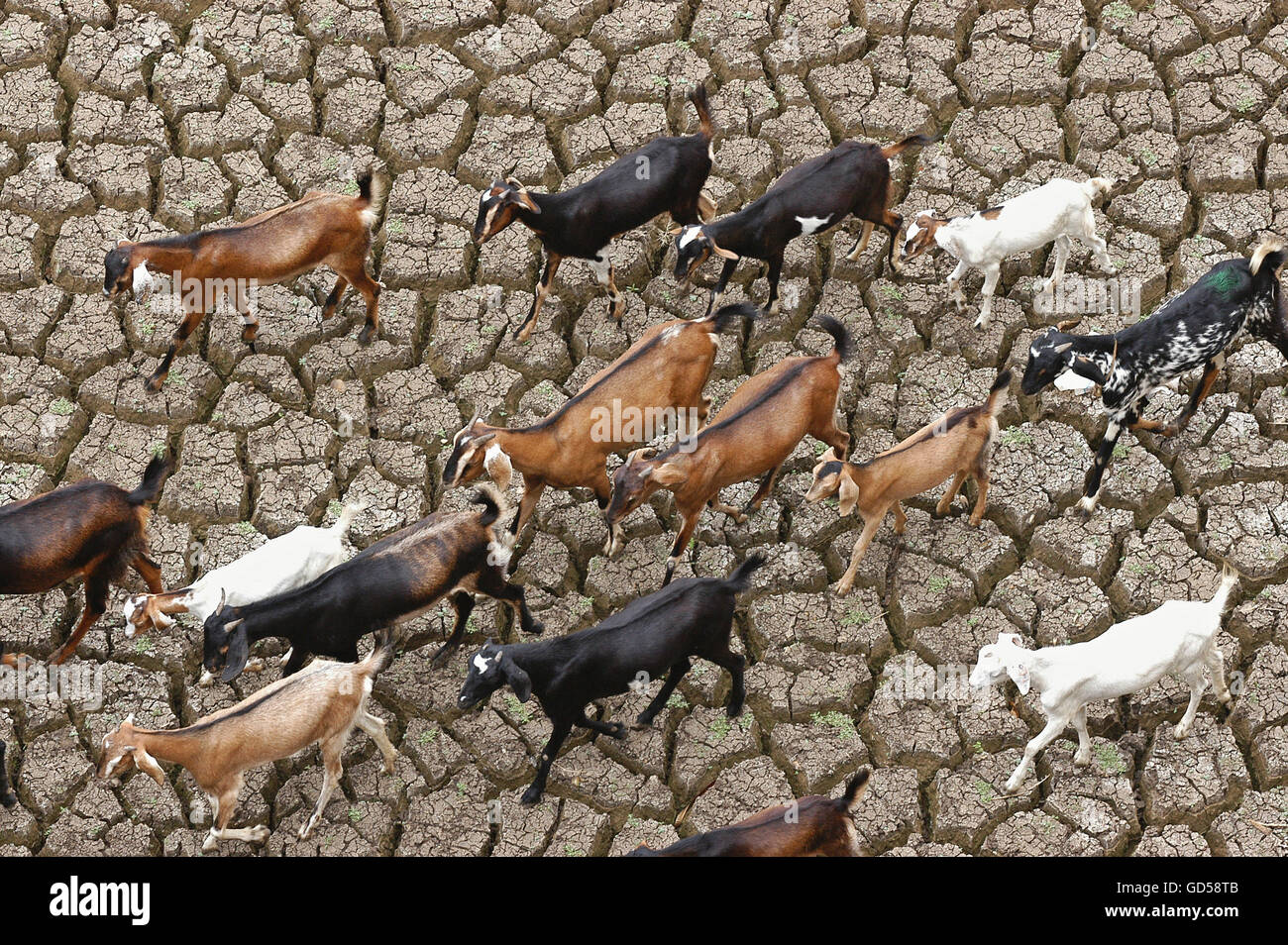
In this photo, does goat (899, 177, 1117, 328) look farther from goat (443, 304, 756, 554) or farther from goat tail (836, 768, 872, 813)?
goat tail (836, 768, 872, 813)

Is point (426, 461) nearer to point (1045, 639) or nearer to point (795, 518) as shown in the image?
point (795, 518)

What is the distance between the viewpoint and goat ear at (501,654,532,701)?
7.37 metres

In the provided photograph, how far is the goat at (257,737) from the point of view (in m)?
7.26

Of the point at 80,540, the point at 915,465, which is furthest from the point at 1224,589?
the point at 80,540

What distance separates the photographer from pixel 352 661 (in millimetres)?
7887

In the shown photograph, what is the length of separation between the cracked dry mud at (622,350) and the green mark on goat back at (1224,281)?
2.53ft

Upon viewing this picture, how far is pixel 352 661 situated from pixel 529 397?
2.11 metres

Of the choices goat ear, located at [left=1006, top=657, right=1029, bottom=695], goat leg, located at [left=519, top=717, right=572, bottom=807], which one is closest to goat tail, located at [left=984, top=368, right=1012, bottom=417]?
goat ear, located at [left=1006, top=657, right=1029, bottom=695]

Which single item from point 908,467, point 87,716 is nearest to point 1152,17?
point 908,467

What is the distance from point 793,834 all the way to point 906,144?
4.58 meters

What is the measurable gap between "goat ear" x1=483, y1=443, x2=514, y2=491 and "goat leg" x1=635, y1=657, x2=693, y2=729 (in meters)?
1.23

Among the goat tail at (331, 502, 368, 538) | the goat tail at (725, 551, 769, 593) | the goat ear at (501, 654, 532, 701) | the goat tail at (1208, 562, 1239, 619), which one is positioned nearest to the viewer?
the goat ear at (501, 654, 532, 701)

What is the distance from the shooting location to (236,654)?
24.6ft

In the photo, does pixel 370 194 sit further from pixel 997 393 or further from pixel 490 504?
pixel 997 393
